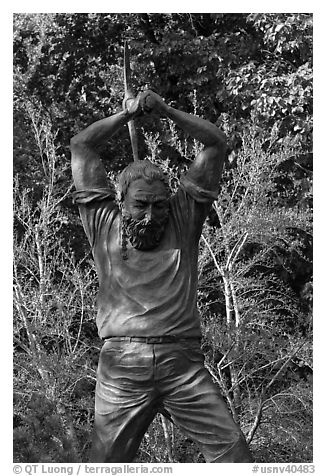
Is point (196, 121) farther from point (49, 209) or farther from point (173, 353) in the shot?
point (49, 209)

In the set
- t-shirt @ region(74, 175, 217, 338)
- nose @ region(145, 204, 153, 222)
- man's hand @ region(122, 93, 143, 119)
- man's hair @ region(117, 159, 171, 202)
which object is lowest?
t-shirt @ region(74, 175, 217, 338)

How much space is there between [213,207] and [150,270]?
8252 mm

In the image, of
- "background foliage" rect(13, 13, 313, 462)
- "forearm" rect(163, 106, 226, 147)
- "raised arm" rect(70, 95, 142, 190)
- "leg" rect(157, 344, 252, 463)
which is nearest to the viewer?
"leg" rect(157, 344, 252, 463)

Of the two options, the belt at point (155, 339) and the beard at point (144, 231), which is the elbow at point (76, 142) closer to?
the beard at point (144, 231)

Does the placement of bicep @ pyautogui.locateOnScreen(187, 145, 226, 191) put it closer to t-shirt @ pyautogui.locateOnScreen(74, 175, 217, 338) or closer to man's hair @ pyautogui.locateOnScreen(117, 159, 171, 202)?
t-shirt @ pyautogui.locateOnScreen(74, 175, 217, 338)

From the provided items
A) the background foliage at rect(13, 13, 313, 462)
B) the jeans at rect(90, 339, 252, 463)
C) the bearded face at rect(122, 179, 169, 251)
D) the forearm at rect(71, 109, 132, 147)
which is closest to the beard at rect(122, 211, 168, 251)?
the bearded face at rect(122, 179, 169, 251)

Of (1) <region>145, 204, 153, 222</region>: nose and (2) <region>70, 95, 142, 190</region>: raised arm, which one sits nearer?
(1) <region>145, 204, 153, 222</region>: nose

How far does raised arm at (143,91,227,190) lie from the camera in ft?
22.5

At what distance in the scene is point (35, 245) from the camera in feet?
50.8

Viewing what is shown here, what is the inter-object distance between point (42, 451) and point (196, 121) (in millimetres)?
3726

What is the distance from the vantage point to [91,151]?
23.0 feet

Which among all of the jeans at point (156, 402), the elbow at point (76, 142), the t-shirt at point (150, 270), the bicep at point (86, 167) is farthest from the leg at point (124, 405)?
the elbow at point (76, 142)

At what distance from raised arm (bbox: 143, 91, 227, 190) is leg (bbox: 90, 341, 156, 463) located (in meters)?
1.10
